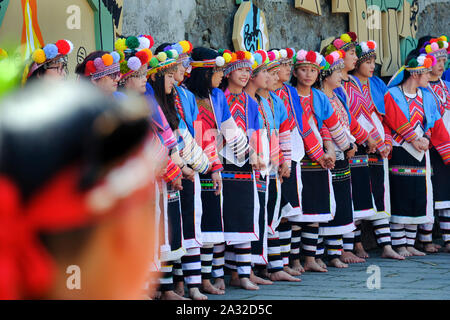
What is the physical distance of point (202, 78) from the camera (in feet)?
15.0

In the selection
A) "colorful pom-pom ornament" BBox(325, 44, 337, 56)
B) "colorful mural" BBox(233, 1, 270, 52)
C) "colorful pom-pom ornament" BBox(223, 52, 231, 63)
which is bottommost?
"colorful pom-pom ornament" BBox(223, 52, 231, 63)

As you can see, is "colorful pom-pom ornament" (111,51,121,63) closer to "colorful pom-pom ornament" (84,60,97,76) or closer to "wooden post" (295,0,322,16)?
"colorful pom-pom ornament" (84,60,97,76)

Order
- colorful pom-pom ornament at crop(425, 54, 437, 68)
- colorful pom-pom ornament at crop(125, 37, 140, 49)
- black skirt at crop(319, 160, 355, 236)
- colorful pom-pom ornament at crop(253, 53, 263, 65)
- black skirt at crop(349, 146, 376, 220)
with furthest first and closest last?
colorful pom-pom ornament at crop(425, 54, 437, 68) < black skirt at crop(349, 146, 376, 220) < black skirt at crop(319, 160, 355, 236) < colorful pom-pom ornament at crop(253, 53, 263, 65) < colorful pom-pom ornament at crop(125, 37, 140, 49)

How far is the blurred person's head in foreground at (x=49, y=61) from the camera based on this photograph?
3.44 metres

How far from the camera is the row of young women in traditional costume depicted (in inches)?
162

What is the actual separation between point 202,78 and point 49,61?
1259 mm

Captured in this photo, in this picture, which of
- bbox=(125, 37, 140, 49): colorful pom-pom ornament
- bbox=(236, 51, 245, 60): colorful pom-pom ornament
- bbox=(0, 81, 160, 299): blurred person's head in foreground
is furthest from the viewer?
bbox=(236, 51, 245, 60): colorful pom-pom ornament

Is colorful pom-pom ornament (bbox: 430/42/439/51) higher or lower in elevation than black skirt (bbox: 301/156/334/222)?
higher

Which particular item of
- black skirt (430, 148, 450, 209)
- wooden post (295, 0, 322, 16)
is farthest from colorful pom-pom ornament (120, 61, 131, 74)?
black skirt (430, 148, 450, 209)

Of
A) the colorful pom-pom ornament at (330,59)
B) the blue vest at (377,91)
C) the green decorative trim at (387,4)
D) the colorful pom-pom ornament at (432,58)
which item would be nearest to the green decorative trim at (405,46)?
the green decorative trim at (387,4)

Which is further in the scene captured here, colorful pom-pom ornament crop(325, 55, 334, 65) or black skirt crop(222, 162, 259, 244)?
colorful pom-pom ornament crop(325, 55, 334, 65)

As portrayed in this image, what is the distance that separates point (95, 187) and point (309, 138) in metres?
4.78

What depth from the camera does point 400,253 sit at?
6.23 m

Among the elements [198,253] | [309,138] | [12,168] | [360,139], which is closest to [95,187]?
[12,168]
